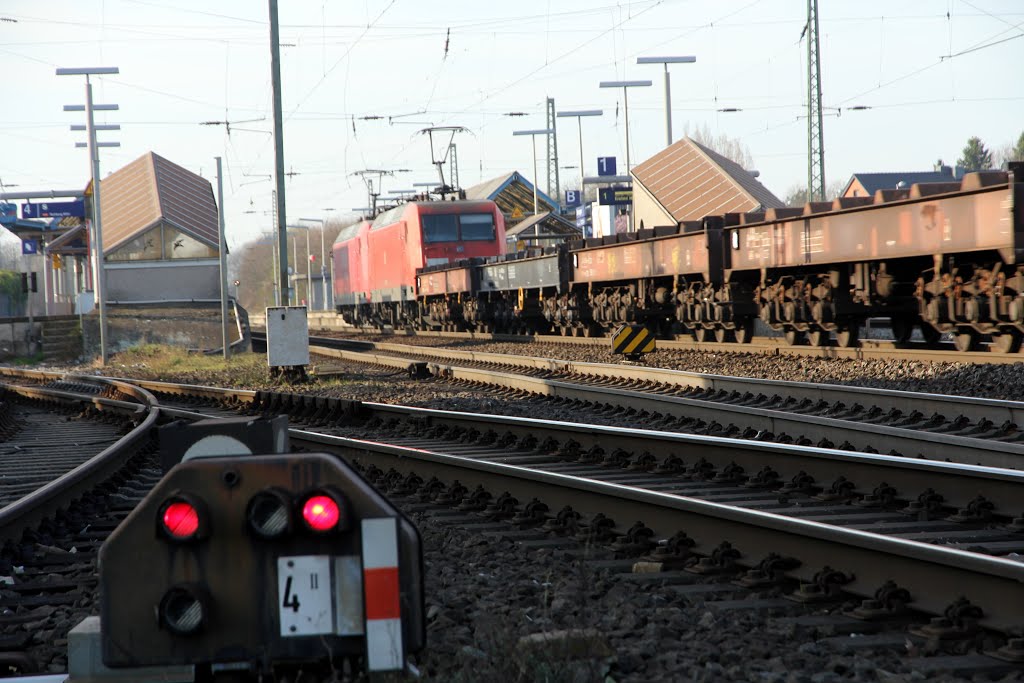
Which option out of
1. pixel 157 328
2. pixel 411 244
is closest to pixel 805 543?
pixel 411 244

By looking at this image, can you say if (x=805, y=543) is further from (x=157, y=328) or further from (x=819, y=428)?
(x=157, y=328)

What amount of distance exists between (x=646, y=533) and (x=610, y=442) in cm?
262

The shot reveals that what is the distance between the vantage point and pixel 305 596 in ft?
9.31

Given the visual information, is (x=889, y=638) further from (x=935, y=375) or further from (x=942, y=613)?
(x=935, y=375)

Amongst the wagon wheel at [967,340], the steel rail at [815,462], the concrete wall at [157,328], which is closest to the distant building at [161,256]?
the concrete wall at [157,328]

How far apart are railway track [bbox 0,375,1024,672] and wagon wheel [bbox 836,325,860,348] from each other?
6947 millimetres

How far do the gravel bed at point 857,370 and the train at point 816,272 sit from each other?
75cm

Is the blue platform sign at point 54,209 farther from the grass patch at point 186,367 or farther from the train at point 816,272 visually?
the train at point 816,272

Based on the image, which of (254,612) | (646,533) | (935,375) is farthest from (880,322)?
(254,612)

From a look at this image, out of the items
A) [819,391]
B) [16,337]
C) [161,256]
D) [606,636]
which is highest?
[161,256]

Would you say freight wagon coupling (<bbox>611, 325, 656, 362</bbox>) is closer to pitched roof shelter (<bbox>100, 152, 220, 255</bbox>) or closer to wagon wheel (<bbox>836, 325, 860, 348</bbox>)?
wagon wheel (<bbox>836, 325, 860, 348</bbox>)

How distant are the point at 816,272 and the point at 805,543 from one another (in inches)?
437

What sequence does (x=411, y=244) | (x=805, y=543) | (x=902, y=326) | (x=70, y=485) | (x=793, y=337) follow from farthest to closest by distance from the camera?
(x=411, y=244) < (x=793, y=337) < (x=902, y=326) < (x=70, y=485) < (x=805, y=543)

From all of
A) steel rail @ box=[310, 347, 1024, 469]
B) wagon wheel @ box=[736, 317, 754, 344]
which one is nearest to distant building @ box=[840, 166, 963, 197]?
Answer: wagon wheel @ box=[736, 317, 754, 344]
